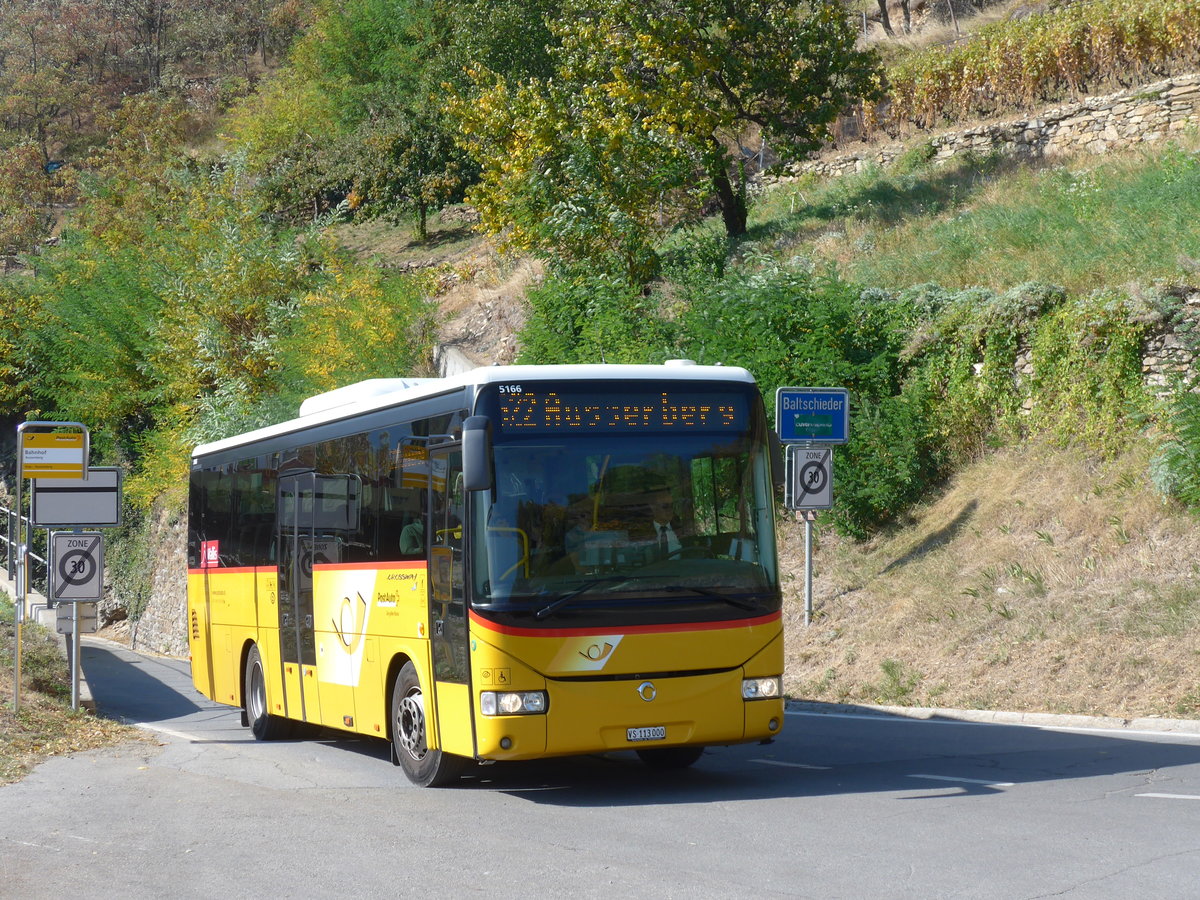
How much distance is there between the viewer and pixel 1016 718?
1410 centimetres

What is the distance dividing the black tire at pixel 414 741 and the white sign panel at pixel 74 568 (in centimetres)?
620

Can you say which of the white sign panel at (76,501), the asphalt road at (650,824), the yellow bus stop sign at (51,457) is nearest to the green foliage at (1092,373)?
the asphalt road at (650,824)

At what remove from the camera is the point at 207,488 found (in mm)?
17281

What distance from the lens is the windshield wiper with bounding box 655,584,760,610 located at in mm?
9570

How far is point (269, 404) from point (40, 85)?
6253 cm

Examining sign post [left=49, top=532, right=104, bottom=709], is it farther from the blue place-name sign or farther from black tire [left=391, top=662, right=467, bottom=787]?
the blue place-name sign

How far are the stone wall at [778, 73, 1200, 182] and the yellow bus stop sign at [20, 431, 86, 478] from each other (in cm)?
2167

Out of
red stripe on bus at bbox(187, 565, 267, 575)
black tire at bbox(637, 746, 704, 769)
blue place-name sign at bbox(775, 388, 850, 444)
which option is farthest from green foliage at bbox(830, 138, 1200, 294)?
red stripe on bus at bbox(187, 565, 267, 575)

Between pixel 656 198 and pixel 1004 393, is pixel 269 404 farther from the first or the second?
pixel 1004 393

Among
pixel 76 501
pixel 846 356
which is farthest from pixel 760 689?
pixel 846 356

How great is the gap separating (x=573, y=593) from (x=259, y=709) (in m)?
7.00

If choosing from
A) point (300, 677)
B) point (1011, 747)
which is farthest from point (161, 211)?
point (1011, 747)

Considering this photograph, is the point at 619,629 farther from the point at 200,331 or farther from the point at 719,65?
the point at 200,331

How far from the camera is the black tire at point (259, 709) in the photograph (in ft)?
48.8
